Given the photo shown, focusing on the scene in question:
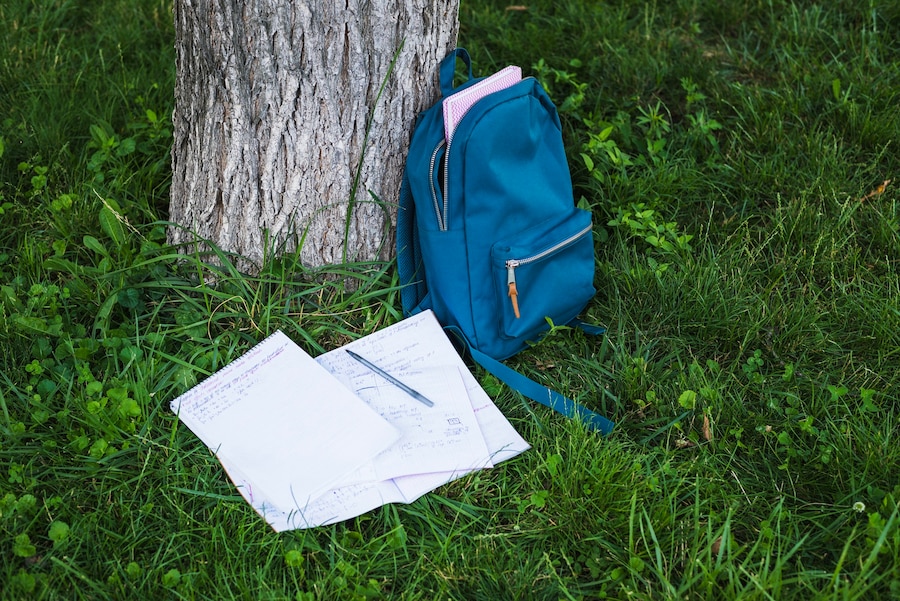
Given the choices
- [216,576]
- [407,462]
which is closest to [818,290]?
[407,462]

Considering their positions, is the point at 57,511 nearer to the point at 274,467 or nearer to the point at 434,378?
the point at 274,467

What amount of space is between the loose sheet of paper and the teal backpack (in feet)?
1.24

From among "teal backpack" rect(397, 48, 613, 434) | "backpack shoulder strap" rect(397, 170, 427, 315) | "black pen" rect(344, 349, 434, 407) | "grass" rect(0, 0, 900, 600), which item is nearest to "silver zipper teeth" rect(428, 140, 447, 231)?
"teal backpack" rect(397, 48, 613, 434)

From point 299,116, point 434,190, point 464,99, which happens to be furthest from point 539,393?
point 299,116

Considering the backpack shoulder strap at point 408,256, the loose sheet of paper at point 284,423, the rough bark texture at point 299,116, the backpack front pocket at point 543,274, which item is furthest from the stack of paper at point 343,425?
the rough bark texture at point 299,116

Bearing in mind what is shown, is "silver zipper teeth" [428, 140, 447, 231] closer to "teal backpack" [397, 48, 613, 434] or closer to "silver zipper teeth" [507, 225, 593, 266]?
"teal backpack" [397, 48, 613, 434]

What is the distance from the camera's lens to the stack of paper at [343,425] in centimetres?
189

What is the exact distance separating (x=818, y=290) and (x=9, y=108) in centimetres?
269

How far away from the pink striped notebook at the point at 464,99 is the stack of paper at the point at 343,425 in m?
0.56

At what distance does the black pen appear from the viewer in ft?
6.92

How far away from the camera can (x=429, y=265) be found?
2215mm

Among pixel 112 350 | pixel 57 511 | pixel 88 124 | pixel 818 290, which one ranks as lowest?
pixel 818 290

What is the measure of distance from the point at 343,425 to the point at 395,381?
0.21m

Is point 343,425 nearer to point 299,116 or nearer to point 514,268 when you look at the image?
point 514,268
